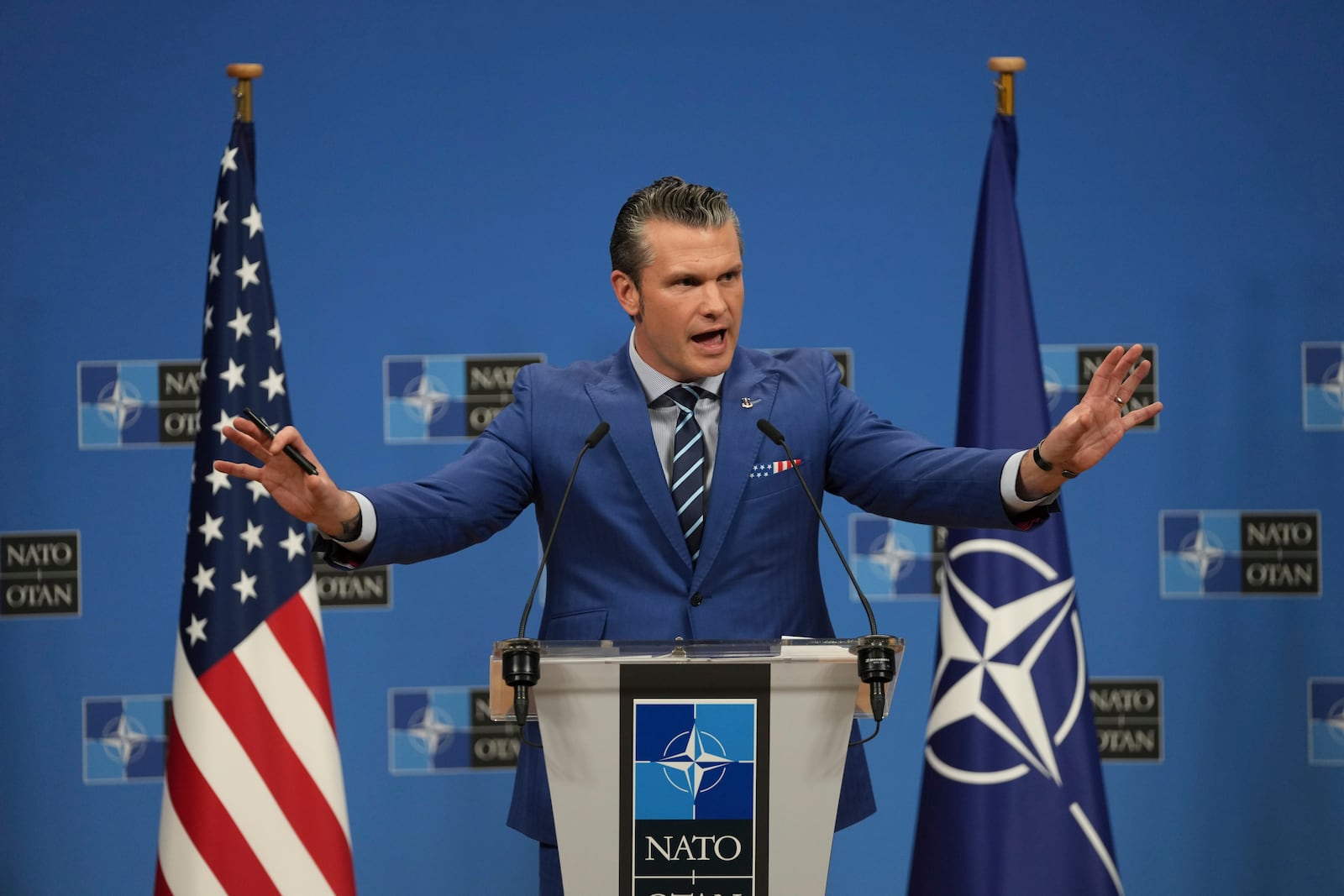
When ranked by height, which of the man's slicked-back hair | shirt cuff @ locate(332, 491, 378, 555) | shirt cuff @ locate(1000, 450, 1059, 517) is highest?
the man's slicked-back hair

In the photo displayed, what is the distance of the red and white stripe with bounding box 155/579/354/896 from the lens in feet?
10.1

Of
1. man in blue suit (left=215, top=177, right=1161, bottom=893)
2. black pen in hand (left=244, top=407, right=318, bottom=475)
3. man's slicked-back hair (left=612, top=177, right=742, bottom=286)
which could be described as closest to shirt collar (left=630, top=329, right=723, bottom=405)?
man in blue suit (left=215, top=177, right=1161, bottom=893)

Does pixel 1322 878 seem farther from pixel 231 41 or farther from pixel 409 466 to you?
pixel 231 41

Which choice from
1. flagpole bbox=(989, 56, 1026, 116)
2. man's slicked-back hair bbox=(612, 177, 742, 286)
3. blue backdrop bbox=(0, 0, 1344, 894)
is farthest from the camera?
blue backdrop bbox=(0, 0, 1344, 894)

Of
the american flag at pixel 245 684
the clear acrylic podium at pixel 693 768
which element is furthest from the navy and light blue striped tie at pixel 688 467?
the american flag at pixel 245 684

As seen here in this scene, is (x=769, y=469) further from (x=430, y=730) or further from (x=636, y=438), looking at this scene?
(x=430, y=730)

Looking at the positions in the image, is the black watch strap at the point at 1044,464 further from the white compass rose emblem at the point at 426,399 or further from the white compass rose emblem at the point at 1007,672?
the white compass rose emblem at the point at 426,399

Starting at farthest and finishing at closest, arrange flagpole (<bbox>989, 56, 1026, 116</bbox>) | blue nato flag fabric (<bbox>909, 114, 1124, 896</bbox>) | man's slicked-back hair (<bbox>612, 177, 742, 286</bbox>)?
flagpole (<bbox>989, 56, 1026, 116</bbox>) → blue nato flag fabric (<bbox>909, 114, 1124, 896</bbox>) → man's slicked-back hair (<bbox>612, 177, 742, 286</bbox>)

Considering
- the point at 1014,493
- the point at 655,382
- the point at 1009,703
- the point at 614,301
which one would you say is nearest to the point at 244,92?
the point at 614,301

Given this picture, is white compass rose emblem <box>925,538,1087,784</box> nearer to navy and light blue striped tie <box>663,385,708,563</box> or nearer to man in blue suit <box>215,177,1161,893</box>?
man in blue suit <box>215,177,1161,893</box>

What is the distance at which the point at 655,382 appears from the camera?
2340 millimetres

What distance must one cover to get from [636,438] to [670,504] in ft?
0.47

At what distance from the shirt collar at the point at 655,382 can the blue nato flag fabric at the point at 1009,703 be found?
3.51 feet

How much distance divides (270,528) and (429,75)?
1.58 meters
